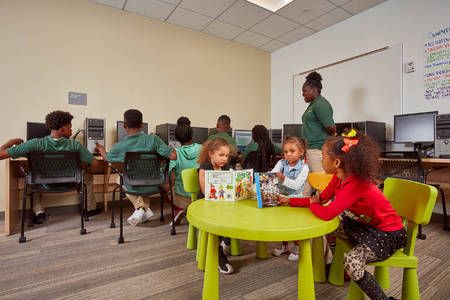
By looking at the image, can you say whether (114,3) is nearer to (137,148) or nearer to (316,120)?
(137,148)

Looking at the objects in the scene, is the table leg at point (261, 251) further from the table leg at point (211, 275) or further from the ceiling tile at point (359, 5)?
the ceiling tile at point (359, 5)

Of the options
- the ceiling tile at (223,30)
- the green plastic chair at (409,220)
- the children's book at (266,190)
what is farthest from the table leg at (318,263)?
the ceiling tile at (223,30)

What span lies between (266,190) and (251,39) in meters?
3.91

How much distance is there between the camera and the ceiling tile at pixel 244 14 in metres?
3.43

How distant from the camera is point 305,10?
3506 millimetres

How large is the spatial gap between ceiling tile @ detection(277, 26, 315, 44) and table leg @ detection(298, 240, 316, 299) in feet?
12.9

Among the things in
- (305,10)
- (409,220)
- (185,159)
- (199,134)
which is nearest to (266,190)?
(409,220)

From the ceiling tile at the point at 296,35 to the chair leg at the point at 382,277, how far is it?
3740 mm

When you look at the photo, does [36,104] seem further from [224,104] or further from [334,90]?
[334,90]

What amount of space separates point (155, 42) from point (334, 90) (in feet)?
9.33

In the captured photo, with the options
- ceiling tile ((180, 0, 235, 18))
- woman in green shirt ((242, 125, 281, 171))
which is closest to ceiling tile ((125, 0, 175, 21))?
ceiling tile ((180, 0, 235, 18))

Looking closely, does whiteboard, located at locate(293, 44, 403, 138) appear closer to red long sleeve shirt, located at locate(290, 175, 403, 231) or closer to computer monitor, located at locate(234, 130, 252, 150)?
computer monitor, located at locate(234, 130, 252, 150)

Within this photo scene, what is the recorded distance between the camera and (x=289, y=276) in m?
1.52

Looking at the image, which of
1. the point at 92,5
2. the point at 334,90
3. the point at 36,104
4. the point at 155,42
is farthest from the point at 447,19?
the point at 36,104
